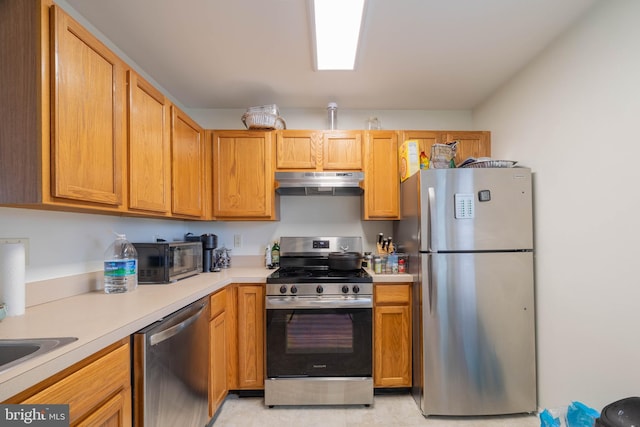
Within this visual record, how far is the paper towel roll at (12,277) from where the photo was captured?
1140 mm

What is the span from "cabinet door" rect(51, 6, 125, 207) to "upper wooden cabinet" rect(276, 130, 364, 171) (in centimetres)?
125

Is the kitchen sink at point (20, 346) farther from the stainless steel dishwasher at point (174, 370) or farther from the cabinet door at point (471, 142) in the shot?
the cabinet door at point (471, 142)

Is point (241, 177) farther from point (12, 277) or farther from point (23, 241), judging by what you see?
point (12, 277)

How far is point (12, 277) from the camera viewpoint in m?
1.15

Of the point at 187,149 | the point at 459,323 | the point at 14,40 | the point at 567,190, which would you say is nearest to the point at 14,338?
the point at 14,40

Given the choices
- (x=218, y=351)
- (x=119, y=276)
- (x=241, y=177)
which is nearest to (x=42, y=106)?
(x=119, y=276)

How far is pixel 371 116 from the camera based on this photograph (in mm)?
2805

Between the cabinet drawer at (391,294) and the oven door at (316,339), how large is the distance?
0.19m

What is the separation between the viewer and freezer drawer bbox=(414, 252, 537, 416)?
75.1 inches

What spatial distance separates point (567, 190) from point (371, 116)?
167cm

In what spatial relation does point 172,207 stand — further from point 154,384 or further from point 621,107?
point 621,107

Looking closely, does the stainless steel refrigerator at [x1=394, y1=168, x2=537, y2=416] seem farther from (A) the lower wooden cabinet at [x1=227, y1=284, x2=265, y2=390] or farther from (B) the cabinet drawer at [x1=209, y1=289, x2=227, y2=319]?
(B) the cabinet drawer at [x1=209, y1=289, x2=227, y2=319]

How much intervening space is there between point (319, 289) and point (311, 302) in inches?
4.2

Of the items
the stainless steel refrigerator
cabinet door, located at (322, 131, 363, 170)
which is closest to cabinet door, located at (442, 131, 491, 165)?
the stainless steel refrigerator
